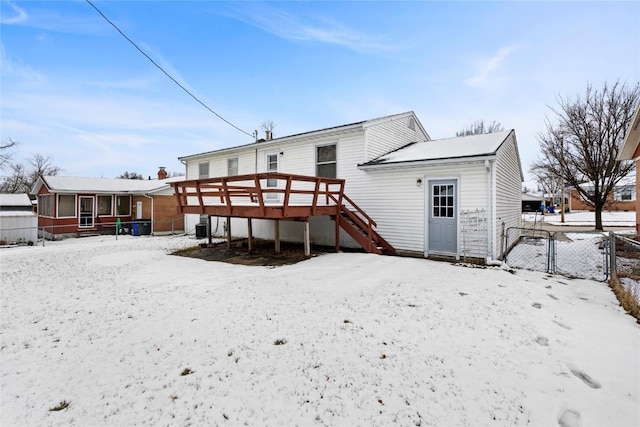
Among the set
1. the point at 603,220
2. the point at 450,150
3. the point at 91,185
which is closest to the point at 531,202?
the point at 603,220

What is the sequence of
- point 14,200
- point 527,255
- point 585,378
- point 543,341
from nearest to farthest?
point 585,378
point 543,341
point 527,255
point 14,200

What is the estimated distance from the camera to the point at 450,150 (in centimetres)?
941

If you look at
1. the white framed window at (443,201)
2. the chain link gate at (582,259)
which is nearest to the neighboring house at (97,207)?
the white framed window at (443,201)

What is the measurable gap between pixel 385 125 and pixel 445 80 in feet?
29.6

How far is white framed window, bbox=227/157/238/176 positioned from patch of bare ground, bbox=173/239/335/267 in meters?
3.81

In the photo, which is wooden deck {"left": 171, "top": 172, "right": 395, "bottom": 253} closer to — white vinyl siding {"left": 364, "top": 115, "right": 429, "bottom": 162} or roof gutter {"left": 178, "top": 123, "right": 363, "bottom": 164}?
white vinyl siding {"left": 364, "top": 115, "right": 429, "bottom": 162}

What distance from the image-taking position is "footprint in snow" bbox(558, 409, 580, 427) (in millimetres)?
2253

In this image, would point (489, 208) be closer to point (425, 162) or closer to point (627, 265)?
point (425, 162)

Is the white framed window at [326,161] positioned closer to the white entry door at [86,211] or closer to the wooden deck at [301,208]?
the wooden deck at [301,208]

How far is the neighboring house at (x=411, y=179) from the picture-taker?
27.2ft

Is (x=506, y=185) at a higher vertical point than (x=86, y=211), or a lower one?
higher

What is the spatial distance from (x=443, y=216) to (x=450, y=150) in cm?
222

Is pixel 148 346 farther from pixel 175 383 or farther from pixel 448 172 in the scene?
pixel 448 172

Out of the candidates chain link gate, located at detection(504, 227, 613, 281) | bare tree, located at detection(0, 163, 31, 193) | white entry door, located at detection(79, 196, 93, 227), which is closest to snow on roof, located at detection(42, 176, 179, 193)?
white entry door, located at detection(79, 196, 93, 227)
